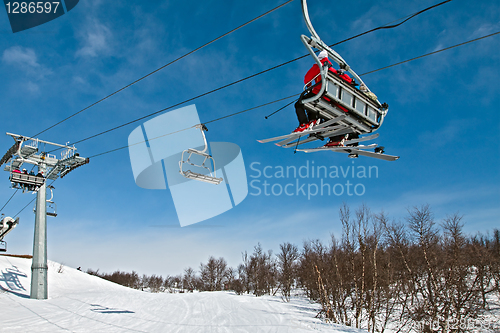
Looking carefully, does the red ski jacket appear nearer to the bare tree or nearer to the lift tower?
the lift tower

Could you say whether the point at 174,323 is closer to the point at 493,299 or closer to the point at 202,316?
the point at 202,316

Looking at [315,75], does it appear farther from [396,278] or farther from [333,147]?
[396,278]

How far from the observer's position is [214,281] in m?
67.2

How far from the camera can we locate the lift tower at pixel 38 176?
20.0m

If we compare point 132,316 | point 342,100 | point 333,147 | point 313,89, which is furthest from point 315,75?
point 132,316

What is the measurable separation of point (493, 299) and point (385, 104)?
52.9 meters

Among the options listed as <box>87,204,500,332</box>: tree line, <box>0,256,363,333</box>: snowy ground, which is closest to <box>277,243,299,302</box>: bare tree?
<box>87,204,500,332</box>: tree line

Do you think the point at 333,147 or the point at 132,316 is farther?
the point at 132,316

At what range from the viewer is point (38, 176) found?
817 inches

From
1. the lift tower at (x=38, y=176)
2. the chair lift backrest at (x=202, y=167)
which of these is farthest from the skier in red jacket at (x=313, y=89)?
the lift tower at (x=38, y=176)

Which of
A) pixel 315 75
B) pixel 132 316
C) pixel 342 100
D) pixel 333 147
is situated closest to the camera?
pixel 315 75

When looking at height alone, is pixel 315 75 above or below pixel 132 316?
above

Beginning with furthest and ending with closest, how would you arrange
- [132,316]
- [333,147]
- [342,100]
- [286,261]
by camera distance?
[286,261]
[132,316]
[333,147]
[342,100]

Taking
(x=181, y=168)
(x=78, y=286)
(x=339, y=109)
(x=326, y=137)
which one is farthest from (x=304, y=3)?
(x=78, y=286)
